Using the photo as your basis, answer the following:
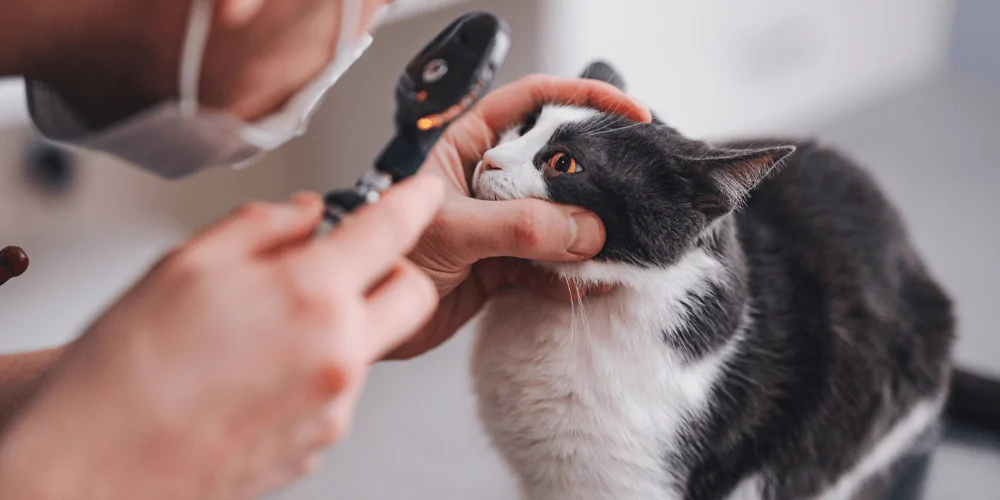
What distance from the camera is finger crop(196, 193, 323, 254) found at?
571mm

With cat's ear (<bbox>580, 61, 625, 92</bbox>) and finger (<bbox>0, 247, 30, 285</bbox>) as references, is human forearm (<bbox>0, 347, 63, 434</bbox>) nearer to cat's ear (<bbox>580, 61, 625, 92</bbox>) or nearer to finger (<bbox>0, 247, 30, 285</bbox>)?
finger (<bbox>0, 247, 30, 285</bbox>)

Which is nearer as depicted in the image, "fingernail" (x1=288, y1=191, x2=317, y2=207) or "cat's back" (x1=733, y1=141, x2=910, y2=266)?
"fingernail" (x1=288, y1=191, x2=317, y2=207)

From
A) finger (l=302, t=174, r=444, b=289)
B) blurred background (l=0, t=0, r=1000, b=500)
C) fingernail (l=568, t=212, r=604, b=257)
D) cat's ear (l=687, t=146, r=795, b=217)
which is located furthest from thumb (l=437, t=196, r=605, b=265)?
blurred background (l=0, t=0, r=1000, b=500)

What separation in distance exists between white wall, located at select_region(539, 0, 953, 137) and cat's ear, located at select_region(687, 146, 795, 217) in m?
1.00

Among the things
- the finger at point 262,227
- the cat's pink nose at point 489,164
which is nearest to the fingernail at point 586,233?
the cat's pink nose at point 489,164

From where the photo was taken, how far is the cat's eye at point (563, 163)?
0.93 m

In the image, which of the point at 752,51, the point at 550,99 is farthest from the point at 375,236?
the point at 752,51

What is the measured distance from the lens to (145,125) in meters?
0.67

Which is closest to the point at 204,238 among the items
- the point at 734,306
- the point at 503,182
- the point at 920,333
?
the point at 503,182

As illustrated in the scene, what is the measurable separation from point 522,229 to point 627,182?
0.45 feet

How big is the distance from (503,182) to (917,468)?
831mm

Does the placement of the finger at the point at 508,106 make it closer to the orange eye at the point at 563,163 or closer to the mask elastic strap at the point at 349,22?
the orange eye at the point at 563,163

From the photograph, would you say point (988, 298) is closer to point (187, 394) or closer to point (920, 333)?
point (920, 333)

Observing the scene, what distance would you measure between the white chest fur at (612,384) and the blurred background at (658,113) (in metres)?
0.29
